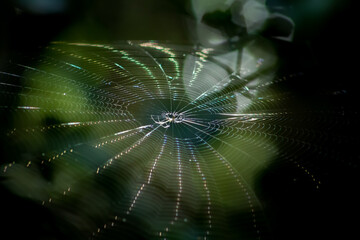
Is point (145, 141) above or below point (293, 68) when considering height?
below

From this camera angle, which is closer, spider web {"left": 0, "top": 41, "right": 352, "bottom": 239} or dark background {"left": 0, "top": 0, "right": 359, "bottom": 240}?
dark background {"left": 0, "top": 0, "right": 359, "bottom": 240}

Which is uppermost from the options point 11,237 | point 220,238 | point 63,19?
point 63,19

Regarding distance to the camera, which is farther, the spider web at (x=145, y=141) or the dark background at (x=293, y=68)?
the spider web at (x=145, y=141)

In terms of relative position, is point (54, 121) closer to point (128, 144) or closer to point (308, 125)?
point (128, 144)

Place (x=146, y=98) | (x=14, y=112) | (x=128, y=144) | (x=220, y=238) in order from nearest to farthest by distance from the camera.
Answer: (x=220, y=238) < (x=14, y=112) < (x=128, y=144) < (x=146, y=98)

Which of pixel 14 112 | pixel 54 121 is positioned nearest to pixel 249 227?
pixel 54 121

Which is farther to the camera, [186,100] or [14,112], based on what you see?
[186,100]

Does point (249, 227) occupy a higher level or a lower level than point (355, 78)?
lower

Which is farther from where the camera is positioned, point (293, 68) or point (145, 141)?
point (145, 141)
